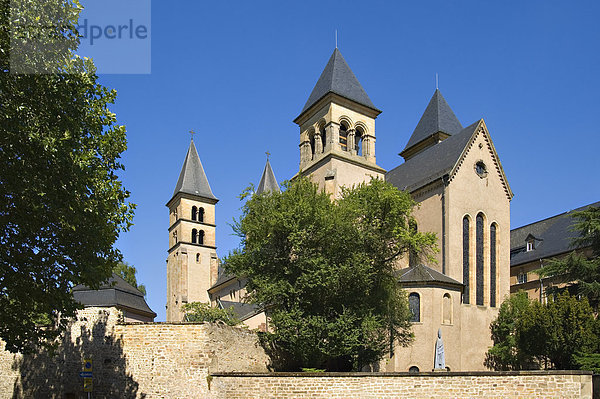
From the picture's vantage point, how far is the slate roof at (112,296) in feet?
118

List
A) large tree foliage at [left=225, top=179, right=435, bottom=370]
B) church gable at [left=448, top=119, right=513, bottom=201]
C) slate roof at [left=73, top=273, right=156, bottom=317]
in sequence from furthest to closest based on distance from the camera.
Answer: slate roof at [left=73, top=273, right=156, bottom=317] < church gable at [left=448, top=119, right=513, bottom=201] < large tree foliage at [left=225, top=179, right=435, bottom=370]

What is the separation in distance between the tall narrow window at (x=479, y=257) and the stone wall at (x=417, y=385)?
53.1 ft

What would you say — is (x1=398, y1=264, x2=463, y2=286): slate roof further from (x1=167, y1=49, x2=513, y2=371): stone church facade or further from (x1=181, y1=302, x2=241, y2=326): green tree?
(x1=181, y1=302, x2=241, y2=326): green tree

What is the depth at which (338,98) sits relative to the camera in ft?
135

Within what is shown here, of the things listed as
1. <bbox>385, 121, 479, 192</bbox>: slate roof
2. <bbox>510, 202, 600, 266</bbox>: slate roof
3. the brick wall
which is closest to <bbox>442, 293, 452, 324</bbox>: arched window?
<bbox>385, 121, 479, 192</bbox>: slate roof

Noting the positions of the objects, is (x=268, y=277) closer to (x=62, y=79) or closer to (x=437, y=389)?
(x=437, y=389)

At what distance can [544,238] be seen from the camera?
46.8 m

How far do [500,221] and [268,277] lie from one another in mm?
19075

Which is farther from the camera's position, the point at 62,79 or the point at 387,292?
the point at 387,292

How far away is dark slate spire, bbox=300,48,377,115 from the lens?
138ft

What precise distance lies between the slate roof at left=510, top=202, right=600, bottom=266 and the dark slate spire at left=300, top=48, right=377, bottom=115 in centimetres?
1798

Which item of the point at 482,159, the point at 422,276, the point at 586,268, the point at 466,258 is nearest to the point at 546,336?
the point at 586,268

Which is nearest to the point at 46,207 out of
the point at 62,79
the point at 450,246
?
the point at 62,79

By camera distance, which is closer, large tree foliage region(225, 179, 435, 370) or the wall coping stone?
the wall coping stone
